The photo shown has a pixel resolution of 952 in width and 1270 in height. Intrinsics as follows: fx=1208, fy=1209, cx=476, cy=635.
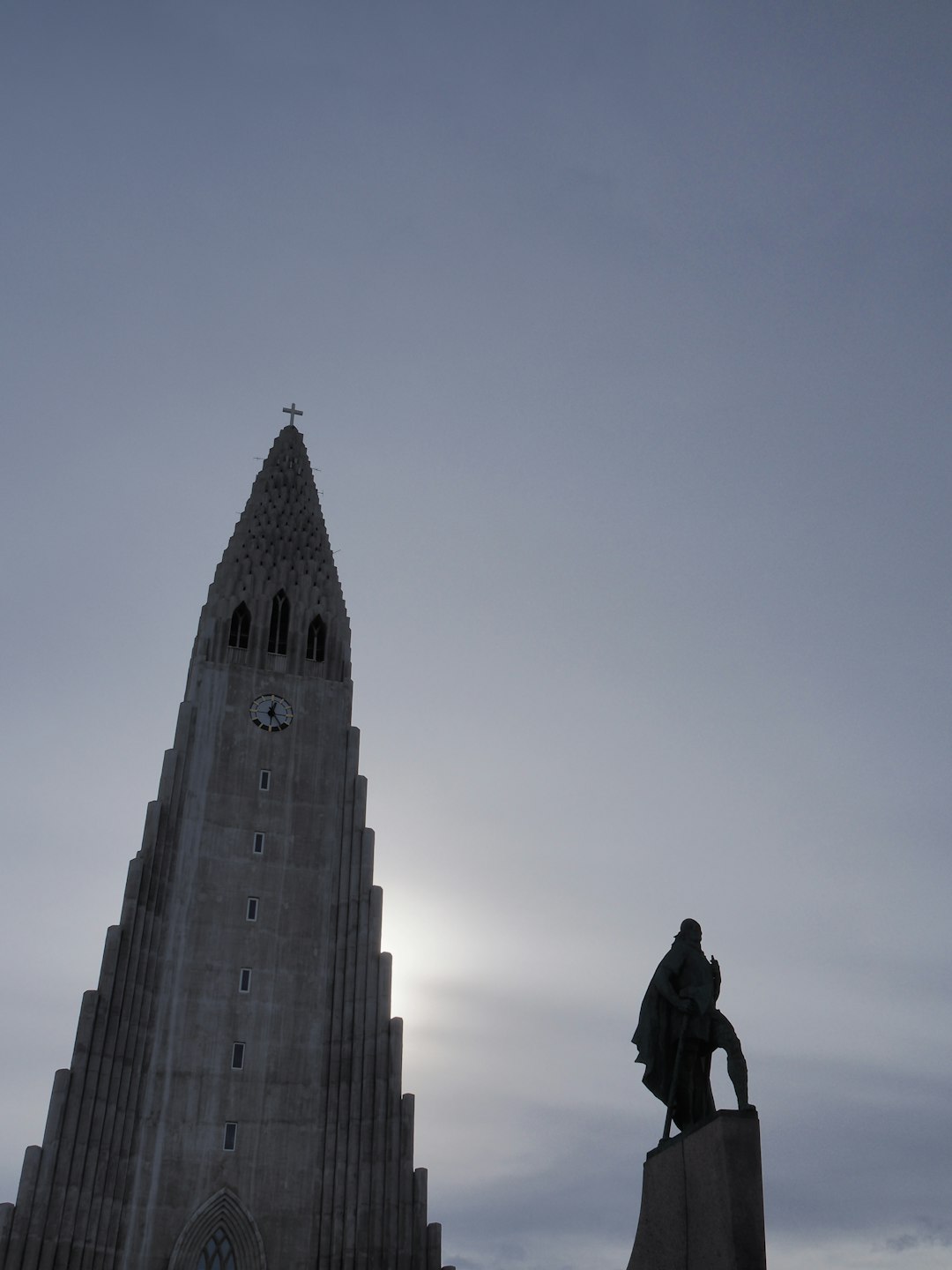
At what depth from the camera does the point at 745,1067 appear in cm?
1753

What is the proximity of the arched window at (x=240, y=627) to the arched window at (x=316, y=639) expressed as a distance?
291 cm

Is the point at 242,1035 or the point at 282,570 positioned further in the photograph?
the point at 282,570

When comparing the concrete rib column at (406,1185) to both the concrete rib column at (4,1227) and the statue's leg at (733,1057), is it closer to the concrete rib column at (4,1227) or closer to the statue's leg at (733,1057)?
the concrete rib column at (4,1227)

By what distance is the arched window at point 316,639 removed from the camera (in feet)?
188

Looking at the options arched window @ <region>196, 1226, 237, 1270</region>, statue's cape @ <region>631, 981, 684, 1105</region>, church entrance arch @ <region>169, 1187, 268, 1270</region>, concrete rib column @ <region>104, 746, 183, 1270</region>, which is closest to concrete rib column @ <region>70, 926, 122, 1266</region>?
concrete rib column @ <region>104, 746, 183, 1270</region>

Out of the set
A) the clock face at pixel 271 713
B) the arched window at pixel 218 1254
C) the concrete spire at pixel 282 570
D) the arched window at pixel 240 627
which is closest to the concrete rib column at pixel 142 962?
the arched window at pixel 218 1254

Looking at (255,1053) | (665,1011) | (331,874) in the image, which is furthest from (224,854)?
(665,1011)

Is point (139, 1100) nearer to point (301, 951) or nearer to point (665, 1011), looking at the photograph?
point (301, 951)

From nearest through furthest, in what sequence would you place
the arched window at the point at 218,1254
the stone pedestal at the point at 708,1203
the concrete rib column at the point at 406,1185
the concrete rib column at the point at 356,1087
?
1. the stone pedestal at the point at 708,1203
2. the arched window at the point at 218,1254
3. the concrete rib column at the point at 406,1185
4. the concrete rib column at the point at 356,1087

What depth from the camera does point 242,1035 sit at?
148 ft

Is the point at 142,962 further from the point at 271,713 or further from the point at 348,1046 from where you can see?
the point at 271,713

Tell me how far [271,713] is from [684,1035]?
37.9 metres

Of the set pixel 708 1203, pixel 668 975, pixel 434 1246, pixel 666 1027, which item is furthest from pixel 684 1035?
pixel 434 1246

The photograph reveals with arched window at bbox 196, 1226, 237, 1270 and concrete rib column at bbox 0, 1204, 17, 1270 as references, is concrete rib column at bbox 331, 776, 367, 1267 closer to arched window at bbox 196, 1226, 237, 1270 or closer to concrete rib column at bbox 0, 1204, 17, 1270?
arched window at bbox 196, 1226, 237, 1270
